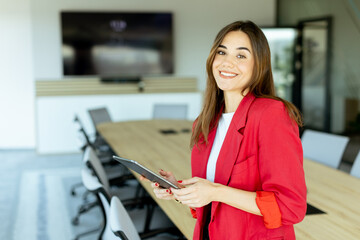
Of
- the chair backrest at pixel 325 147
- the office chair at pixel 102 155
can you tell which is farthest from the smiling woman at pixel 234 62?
the office chair at pixel 102 155

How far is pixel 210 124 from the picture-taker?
1594 millimetres

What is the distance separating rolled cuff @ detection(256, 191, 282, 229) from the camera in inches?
50.2

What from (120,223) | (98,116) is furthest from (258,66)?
(98,116)

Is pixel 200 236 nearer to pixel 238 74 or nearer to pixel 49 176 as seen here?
pixel 238 74

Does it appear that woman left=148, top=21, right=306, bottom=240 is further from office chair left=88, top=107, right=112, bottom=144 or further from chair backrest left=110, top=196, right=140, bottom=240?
office chair left=88, top=107, right=112, bottom=144

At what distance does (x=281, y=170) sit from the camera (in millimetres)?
1254

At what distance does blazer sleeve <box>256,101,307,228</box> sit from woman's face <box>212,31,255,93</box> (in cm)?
19

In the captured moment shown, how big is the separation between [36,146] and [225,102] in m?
6.42

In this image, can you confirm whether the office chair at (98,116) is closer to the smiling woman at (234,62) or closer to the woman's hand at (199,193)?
the smiling woman at (234,62)

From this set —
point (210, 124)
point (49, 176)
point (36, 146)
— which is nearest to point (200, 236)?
point (210, 124)

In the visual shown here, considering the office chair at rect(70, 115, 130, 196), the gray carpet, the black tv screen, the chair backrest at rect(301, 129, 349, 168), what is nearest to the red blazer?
the gray carpet

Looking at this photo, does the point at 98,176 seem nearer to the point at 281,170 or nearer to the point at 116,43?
the point at 281,170

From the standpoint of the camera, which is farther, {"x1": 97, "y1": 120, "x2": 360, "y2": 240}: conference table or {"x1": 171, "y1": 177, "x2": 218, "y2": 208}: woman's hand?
{"x1": 97, "y1": 120, "x2": 360, "y2": 240}: conference table

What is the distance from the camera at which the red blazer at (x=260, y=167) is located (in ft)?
4.13
